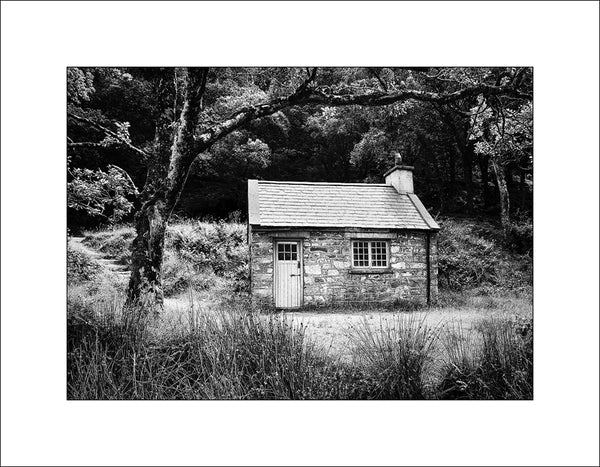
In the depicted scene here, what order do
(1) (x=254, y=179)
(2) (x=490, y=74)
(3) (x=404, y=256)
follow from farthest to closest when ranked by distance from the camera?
(3) (x=404, y=256), (1) (x=254, y=179), (2) (x=490, y=74)

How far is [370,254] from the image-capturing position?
190 inches

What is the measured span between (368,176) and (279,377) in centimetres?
205

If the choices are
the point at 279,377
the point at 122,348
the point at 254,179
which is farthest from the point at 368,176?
the point at 122,348

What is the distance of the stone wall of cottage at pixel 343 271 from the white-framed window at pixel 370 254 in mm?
63

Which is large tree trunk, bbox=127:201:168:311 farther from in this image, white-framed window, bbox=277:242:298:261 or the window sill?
the window sill

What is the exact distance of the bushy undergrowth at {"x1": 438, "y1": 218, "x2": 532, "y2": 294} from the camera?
401cm

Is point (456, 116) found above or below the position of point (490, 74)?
below

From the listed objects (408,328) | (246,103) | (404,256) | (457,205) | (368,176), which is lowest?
(408,328)

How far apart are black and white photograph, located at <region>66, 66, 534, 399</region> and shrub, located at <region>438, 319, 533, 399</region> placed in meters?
0.02

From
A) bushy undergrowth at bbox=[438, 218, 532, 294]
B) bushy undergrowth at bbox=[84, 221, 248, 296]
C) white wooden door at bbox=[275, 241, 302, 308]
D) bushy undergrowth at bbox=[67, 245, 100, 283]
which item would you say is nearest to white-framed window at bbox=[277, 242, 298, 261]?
white wooden door at bbox=[275, 241, 302, 308]

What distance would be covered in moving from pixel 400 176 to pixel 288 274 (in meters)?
1.45

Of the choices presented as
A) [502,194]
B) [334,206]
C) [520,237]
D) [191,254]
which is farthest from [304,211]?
[520,237]

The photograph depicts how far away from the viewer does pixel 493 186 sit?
4223 mm

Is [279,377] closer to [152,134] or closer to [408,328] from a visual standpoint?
[408,328]
